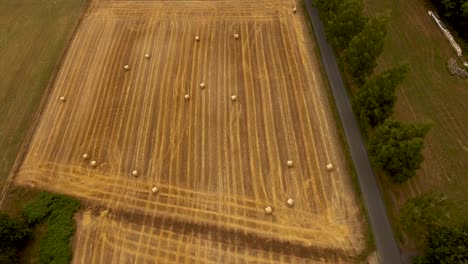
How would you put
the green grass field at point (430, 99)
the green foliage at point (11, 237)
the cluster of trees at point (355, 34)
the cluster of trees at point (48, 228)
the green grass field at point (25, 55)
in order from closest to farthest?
the green foliage at point (11, 237) → the cluster of trees at point (48, 228) → the green grass field at point (430, 99) → the cluster of trees at point (355, 34) → the green grass field at point (25, 55)

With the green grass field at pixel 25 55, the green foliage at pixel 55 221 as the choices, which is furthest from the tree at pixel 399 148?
the green grass field at pixel 25 55

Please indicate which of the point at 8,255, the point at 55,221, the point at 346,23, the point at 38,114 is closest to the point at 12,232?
the point at 8,255

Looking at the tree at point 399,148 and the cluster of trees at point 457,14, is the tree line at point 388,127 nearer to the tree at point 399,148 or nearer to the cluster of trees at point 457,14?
the tree at point 399,148

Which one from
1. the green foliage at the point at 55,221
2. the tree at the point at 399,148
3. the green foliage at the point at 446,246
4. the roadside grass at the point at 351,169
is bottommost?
the green foliage at the point at 55,221

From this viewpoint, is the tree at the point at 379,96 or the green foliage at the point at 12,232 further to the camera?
the tree at the point at 379,96

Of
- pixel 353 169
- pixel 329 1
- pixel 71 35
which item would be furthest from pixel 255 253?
pixel 71 35

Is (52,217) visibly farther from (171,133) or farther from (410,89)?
(410,89)
